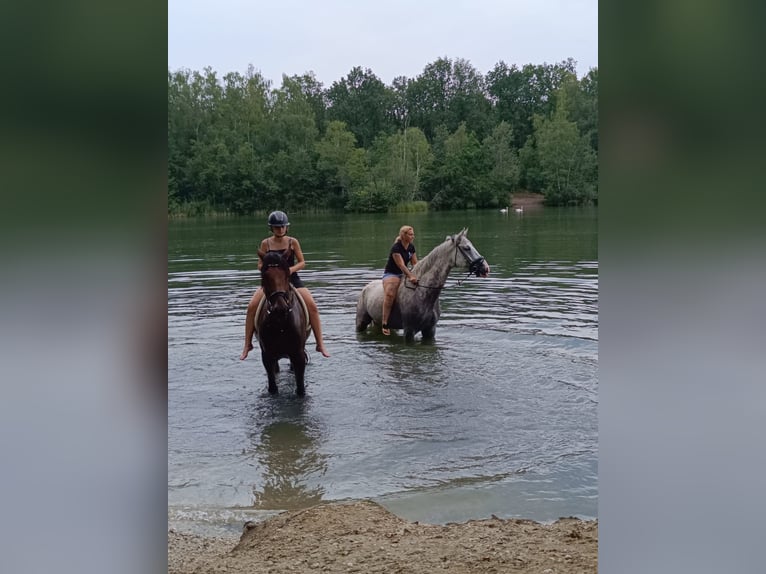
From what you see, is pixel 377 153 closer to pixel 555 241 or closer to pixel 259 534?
pixel 555 241

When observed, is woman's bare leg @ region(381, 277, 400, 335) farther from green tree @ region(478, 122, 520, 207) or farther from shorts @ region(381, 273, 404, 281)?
green tree @ region(478, 122, 520, 207)

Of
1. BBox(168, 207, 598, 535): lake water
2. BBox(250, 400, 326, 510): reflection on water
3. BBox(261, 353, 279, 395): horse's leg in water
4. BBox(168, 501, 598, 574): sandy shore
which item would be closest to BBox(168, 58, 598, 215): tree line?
BBox(168, 207, 598, 535): lake water

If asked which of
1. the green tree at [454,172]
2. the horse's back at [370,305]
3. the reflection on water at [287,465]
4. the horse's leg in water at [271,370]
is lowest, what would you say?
the reflection on water at [287,465]

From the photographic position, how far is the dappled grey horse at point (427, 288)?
9625 millimetres

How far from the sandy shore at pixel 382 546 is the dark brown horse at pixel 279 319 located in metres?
2.61

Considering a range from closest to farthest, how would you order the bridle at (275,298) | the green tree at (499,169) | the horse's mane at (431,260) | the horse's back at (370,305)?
the bridle at (275,298)
the horse's mane at (431,260)
the horse's back at (370,305)
the green tree at (499,169)

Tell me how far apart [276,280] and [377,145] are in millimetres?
13495

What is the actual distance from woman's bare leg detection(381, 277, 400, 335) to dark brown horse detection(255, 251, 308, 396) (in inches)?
105

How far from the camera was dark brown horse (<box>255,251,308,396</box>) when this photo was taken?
6.74m

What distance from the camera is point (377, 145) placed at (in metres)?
19.7

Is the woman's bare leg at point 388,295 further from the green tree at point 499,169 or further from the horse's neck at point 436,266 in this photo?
the green tree at point 499,169

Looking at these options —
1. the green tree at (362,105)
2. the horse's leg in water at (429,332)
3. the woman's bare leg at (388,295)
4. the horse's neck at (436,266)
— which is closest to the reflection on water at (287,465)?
the woman's bare leg at (388,295)
